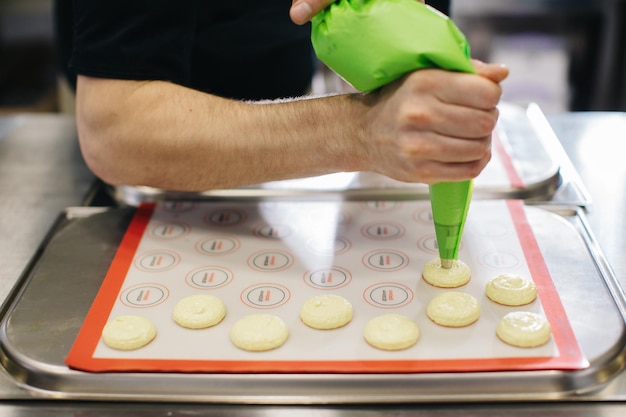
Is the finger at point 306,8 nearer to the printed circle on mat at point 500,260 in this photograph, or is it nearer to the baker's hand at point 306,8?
the baker's hand at point 306,8

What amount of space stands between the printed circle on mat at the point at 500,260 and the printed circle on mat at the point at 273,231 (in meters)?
0.25

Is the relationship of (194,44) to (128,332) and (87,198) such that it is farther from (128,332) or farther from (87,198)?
(128,332)

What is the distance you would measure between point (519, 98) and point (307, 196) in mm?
1678

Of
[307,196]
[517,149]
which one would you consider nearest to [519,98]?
[517,149]

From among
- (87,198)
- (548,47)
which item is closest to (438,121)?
(87,198)

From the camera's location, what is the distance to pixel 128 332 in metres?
0.69

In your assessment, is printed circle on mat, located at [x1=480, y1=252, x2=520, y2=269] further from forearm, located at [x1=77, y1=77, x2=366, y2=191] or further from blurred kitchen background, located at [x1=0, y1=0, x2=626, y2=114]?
blurred kitchen background, located at [x1=0, y1=0, x2=626, y2=114]

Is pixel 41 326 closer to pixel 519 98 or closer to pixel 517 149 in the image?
pixel 517 149

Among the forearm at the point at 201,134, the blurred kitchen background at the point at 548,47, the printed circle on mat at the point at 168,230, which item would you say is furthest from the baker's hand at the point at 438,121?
the blurred kitchen background at the point at 548,47

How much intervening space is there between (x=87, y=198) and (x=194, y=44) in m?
0.28

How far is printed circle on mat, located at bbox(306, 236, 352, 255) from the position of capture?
859 mm

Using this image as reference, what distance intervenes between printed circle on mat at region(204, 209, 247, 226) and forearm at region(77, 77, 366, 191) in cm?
7

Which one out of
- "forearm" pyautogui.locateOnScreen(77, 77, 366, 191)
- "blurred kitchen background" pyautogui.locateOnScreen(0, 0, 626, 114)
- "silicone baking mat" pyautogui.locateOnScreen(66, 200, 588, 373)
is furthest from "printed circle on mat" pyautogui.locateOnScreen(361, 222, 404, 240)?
"blurred kitchen background" pyautogui.locateOnScreen(0, 0, 626, 114)

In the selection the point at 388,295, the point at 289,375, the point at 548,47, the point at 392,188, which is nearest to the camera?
the point at 289,375
